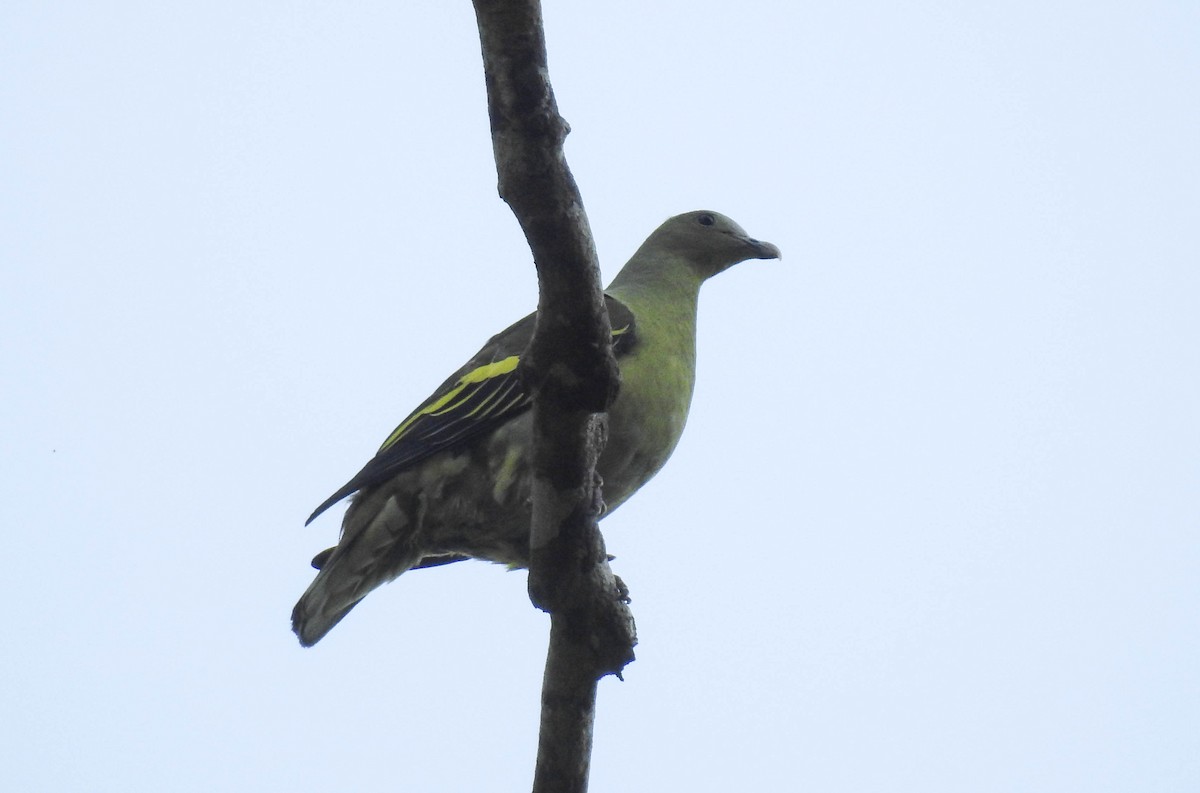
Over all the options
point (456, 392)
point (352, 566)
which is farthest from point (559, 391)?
point (352, 566)

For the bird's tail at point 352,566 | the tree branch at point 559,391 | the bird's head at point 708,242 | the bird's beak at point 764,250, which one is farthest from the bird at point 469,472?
the bird's beak at point 764,250

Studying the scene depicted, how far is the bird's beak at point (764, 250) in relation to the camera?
6.79 metres

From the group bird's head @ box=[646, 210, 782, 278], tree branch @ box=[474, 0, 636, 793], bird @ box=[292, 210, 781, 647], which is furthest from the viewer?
bird's head @ box=[646, 210, 782, 278]

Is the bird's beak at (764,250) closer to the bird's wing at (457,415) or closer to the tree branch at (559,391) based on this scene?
the bird's wing at (457,415)

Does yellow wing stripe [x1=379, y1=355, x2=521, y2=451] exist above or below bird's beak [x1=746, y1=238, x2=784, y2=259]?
below

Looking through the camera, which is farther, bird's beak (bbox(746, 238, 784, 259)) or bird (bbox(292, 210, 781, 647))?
bird's beak (bbox(746, 238, 784, 259))

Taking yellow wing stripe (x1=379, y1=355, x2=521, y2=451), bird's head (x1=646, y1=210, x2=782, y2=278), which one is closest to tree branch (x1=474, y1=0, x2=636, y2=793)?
yellow wing stripe (x1=379, y1=355, x2=521, y2=451)

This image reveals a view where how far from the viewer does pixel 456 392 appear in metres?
5.18

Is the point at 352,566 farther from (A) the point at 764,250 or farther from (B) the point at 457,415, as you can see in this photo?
(A) the point at 764,250

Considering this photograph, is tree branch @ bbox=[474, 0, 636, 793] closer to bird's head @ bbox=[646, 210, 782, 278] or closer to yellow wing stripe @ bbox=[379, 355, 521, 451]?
yellow wing stripe @ bbox=[379, 355, 521, 451]

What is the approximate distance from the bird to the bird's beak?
5.14 ft

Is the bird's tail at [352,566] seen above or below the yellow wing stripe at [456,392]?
below

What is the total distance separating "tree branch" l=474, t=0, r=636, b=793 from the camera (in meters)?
2.94

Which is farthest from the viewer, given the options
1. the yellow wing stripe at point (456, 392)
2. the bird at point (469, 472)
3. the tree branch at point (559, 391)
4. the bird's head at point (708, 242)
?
the bird's head at point (708, 242)
